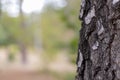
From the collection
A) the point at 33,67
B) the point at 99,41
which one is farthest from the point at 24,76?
the point at 99,41

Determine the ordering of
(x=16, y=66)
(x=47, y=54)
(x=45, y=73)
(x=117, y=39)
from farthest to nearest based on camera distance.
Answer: (x=16, y=66) < (x=47, y=54) < (x=45, y=73) < (x=117, y=39)

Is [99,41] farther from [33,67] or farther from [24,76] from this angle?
[33,67]

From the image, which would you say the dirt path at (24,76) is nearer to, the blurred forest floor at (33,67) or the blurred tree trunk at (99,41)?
the blurred forest floor at (33,67)

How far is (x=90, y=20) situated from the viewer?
80 centimetres

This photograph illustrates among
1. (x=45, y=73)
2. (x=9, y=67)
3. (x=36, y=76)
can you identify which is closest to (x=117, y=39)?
(x=45, y=73)

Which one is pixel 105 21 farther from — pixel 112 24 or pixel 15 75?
pixel 15 75

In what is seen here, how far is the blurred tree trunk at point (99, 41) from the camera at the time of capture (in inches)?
29.5

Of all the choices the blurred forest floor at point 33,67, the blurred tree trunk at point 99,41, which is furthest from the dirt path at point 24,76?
the blurred tree trunk at point 99,41

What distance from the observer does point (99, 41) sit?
777 mm

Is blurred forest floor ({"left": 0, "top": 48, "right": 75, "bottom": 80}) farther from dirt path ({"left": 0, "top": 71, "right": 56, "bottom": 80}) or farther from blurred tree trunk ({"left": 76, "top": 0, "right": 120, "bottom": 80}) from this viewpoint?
blurred tree trunk ({"left": 76, "top": 0, "right": 120, "bottom": 80})

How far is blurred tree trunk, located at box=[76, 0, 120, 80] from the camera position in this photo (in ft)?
2.46

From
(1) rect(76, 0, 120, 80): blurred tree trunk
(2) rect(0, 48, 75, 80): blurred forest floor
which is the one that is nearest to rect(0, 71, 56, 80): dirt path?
(2) rect(0, 48, 75, 80): blurred forest floor

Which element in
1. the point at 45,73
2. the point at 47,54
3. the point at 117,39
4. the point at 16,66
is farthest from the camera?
the point at 16,66

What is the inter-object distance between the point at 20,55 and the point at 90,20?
596 inches
